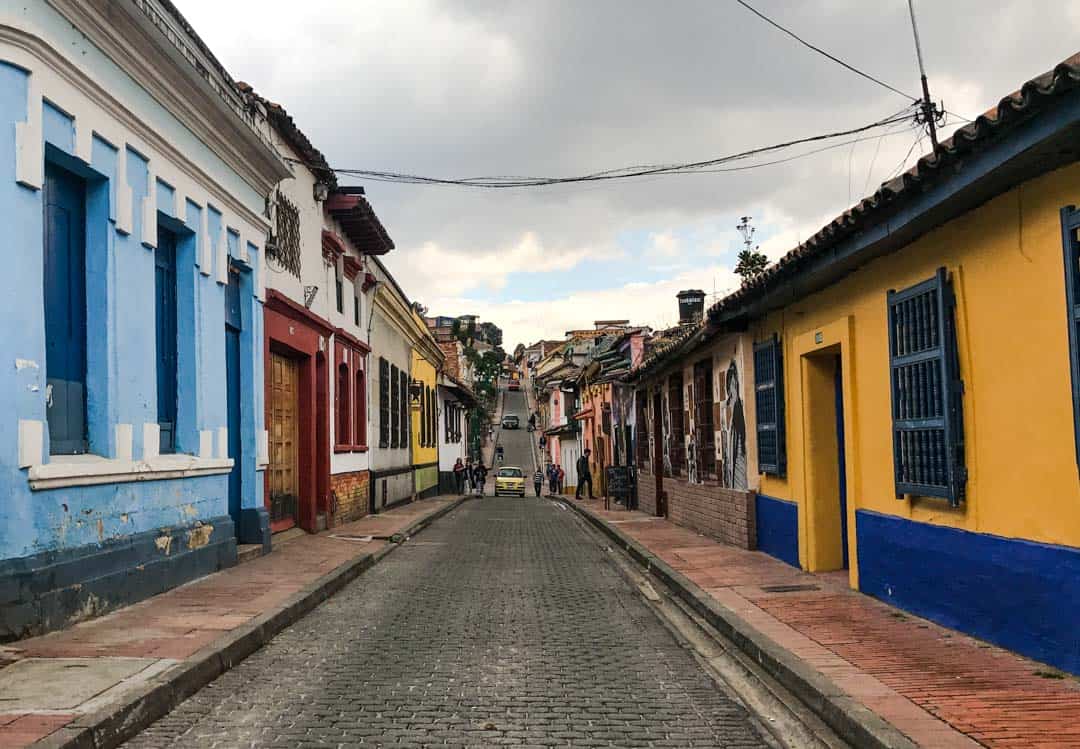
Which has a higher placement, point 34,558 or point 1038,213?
point 1038,213

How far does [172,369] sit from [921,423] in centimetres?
759

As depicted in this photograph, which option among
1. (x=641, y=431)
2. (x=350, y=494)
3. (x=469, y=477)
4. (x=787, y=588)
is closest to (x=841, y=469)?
(x=787, y=588)

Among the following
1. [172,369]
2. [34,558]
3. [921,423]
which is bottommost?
[34,558]

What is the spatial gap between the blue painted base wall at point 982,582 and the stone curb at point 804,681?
1.42 metres

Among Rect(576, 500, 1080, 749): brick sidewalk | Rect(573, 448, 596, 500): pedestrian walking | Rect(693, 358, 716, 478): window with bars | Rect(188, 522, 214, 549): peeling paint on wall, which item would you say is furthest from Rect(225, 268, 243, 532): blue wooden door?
Rect(573, 448, 596, 500): pedestrian walking

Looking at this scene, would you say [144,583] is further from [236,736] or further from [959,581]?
[959,581]

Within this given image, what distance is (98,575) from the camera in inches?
328

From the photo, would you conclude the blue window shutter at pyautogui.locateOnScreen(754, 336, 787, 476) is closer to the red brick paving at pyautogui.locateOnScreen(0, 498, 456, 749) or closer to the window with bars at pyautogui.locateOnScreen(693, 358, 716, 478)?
the window with bars at pyautogui.locateOnScreen(693, 358, 716, 478)

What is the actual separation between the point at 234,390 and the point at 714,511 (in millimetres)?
7425

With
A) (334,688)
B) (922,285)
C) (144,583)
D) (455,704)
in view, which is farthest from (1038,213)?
(144,583)

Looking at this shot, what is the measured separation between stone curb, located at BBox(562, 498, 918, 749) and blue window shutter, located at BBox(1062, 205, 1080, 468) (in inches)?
78.4

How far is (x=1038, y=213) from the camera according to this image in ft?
21.1

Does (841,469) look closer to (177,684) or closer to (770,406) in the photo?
(770,406)

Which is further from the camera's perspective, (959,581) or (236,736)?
(959,581)
